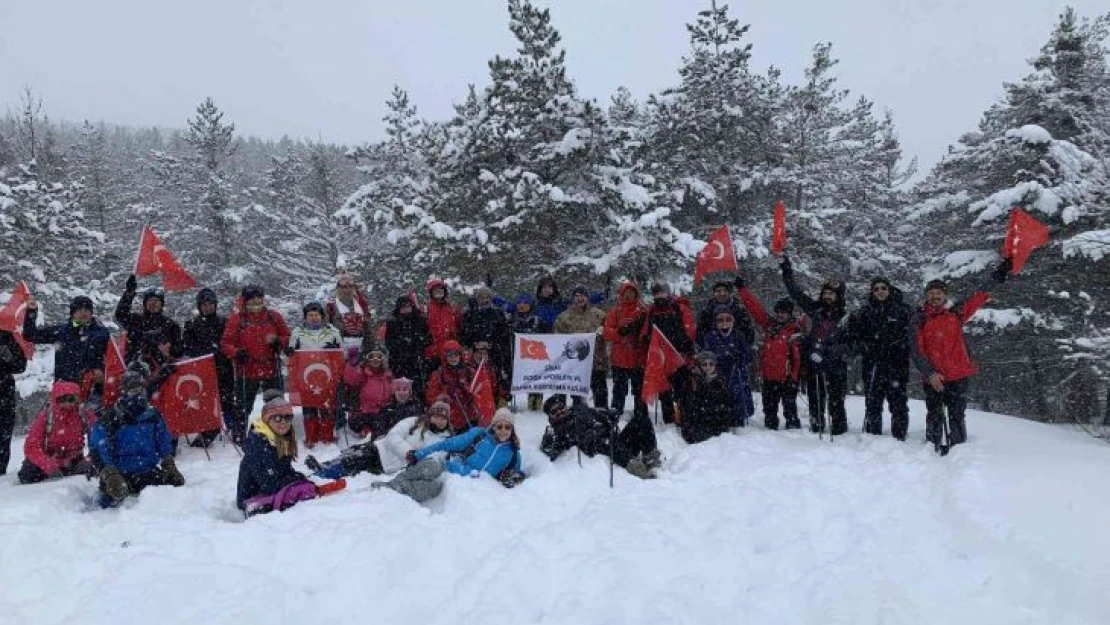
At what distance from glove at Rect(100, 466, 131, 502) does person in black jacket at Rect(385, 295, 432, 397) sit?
12.8ft

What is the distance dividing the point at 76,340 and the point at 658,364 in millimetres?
7058

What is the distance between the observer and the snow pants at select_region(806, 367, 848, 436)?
9070mm

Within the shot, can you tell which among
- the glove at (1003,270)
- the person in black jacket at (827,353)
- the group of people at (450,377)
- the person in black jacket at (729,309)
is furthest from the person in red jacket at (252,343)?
the glove at (1003,270)

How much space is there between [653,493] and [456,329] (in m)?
4.35

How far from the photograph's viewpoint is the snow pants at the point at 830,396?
29.8 feet

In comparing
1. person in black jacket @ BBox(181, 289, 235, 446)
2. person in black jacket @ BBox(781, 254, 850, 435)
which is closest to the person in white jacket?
person in black jacket @ BBox(181, 289, 235, 446)

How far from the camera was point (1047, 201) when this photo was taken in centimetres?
1562

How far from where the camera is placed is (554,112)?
45.6 ft

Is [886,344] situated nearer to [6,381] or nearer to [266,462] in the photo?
[266,462]

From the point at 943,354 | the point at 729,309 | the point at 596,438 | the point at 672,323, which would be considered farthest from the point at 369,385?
the point at 943,354

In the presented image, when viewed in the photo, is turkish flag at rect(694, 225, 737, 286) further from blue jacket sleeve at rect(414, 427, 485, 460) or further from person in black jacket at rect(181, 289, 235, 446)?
person in black jacket at rect(181, 289, 235, 446)

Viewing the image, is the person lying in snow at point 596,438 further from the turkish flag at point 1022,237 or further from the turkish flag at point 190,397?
the turkish flag at point 1022,237

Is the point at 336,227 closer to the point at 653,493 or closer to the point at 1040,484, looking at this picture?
the point at 653,493

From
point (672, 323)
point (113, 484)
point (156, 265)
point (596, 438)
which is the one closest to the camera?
point (113, 484)
